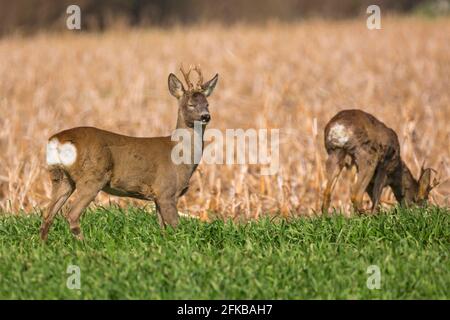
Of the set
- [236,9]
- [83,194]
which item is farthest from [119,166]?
[236,9]

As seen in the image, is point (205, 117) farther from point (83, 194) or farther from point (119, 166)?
→ point (83, 194)

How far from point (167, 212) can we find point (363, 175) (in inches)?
90.4

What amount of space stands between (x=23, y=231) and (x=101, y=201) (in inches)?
104

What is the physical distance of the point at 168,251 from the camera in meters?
7.08

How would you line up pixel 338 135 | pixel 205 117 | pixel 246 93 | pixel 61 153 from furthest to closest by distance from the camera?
1. pixel 246 93
2. pixel 338 135
3. pixel 205 117
4. pixel 61 153

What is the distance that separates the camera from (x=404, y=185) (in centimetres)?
987

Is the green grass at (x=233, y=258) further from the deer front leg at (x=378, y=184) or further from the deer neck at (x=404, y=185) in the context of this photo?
the deer neck at (x=404, y=185)

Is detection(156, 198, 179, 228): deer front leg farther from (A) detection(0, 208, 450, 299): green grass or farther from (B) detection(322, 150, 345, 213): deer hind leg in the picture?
(B) detection(322, 150, 345, 213): deer hind leg

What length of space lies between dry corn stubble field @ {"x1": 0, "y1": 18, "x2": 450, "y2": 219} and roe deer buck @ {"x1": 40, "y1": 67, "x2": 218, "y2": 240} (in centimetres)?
187

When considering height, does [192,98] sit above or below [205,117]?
above

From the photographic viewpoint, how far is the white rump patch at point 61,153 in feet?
24.0

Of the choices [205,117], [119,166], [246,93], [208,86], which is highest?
[246,93]

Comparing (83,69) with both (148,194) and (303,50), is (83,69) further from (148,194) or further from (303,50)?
(148,194)

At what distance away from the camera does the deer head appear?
7.93m
